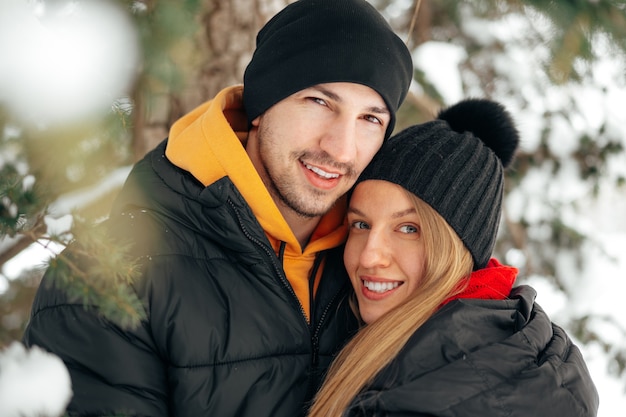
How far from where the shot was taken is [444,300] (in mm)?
2133

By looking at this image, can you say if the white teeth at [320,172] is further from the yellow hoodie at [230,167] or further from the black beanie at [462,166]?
the yellow hoodie at [230,167]

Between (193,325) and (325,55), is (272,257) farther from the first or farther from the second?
(325,55)

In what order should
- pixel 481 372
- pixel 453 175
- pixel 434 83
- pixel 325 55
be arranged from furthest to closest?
pixel 434 83 → pixel 325 55 → pixel 453 175 → pixel 481 372

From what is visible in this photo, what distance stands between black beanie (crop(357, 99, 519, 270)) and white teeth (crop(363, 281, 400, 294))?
30 cm

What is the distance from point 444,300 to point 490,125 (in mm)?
731

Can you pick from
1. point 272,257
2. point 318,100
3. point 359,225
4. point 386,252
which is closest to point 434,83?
point 318,100

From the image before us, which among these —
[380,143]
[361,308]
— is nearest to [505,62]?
[380,143]

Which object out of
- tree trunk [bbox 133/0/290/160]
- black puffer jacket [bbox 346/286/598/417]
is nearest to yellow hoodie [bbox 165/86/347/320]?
black puffer jacket [bbox 346/286/598/417]

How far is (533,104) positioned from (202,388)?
362 centimetres

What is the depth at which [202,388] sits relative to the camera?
1.90 meters

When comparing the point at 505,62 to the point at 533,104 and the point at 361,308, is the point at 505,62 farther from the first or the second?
the point at 361,308

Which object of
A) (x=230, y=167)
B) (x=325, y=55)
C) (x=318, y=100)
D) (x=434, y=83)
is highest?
(x=325, y=55)

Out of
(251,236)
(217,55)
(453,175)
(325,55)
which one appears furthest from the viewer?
(217,55)

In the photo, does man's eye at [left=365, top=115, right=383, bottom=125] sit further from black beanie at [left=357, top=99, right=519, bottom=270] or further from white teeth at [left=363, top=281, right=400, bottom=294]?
white teeth at [left=363, top=281, right=400, bottom=294]
